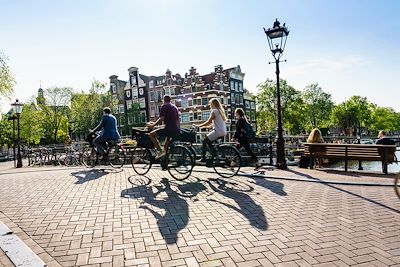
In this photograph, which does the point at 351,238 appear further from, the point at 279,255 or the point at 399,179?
the point at 399,179

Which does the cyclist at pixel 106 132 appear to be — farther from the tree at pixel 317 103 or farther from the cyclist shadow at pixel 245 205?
the tree at pixel 317 103

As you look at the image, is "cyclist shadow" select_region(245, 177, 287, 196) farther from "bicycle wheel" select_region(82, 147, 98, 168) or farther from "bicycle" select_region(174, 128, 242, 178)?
"bicycle wheel" select_region(82, 147, 98, 168)

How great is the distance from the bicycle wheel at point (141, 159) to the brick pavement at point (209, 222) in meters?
0.96

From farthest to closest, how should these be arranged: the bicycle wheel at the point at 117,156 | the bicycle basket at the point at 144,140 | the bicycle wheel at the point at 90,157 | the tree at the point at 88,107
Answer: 1. the tree at the point at 88,107
2. the bicycle wheel at the point at 90,157
3. the bicycle wheel at the point at 117,156
4. the bicycle basket at the point at 144,140

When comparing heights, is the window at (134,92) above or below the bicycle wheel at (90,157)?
above

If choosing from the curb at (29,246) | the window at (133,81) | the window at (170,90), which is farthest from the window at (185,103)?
the curb at (29,246)

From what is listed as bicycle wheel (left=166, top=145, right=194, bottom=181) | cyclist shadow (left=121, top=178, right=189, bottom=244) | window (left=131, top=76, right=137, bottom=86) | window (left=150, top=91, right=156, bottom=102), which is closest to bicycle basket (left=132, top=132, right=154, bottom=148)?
bicycle wheel (left=166, top=145, right=194, bottom=181)

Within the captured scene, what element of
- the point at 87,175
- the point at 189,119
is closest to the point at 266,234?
the point at 87,175

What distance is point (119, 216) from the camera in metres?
4.61

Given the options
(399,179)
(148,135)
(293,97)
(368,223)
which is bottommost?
(368,223)

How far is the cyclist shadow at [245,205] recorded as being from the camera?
4.34 m

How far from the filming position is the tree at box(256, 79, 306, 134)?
53.3 m

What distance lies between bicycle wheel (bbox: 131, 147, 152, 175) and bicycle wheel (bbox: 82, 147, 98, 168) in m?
2.46

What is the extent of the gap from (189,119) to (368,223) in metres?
50.3
